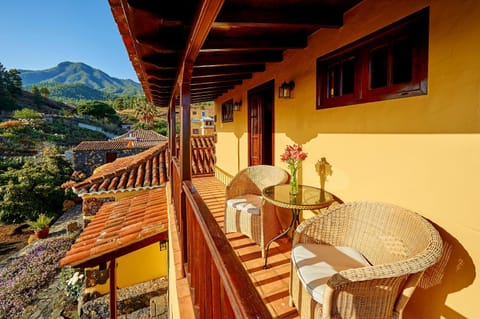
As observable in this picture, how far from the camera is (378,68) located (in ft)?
6.54

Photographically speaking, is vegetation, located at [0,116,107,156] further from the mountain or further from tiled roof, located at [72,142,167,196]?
the mountain

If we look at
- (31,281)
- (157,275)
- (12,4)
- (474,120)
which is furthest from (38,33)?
(474,120)

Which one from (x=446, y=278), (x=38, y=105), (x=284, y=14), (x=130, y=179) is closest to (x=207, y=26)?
(x=284, y=14)

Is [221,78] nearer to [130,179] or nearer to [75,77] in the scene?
[130,179]

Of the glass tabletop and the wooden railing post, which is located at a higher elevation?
the wooden railing post

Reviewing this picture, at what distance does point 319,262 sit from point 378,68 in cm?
179

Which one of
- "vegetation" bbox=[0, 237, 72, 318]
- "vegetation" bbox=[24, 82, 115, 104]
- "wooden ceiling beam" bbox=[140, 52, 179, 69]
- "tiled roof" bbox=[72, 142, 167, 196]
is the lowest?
"vegetation" bbox=[0, 237, 72, 318]

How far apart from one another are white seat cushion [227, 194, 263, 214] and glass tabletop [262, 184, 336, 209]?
328mm

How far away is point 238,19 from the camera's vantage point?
1.81 metres

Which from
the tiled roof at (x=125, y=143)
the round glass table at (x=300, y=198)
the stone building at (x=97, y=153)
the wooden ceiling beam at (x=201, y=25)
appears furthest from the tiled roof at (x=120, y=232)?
the tiled roof at (x=125, y=143)

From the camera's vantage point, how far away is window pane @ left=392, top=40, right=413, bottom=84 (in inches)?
68.2

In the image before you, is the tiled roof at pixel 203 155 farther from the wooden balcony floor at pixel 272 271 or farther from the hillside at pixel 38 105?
the hillside at pixel 38 105

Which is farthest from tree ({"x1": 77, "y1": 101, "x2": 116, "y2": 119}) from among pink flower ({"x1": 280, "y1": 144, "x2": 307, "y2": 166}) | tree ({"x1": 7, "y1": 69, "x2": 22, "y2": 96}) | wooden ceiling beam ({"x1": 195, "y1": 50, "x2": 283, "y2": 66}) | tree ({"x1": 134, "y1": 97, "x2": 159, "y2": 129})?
pink flower ({"x1": 280, "y1": 144, "x2": 307, "y2": 166})

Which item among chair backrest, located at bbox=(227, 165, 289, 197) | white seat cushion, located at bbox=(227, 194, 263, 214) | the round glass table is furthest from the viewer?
chair backrest, located at bbox=(227, 165, 289, 197)
